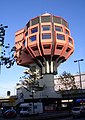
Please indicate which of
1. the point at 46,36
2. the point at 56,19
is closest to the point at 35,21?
the point at 56,19

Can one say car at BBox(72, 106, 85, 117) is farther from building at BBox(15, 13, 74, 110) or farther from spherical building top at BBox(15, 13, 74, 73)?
spherical building top at BBox(15, 13, 74, 73)

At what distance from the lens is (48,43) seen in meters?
112

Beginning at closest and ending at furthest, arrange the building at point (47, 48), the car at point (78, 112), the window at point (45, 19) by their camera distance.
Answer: the car at point (78, 112) → the building at point (47, 48) → the window at point (45, 19)

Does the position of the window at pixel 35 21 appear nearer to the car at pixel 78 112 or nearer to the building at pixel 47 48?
the building at pixel 47 48

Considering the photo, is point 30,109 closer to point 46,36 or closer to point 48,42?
point 48,42

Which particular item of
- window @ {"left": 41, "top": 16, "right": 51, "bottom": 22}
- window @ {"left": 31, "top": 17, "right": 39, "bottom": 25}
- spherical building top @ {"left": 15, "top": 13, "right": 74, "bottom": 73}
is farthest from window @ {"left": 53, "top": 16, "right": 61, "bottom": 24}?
window @ {"left": 31, "top": 17, "right": 39, "bottom": 25}

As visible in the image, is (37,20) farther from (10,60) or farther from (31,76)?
(10,60)

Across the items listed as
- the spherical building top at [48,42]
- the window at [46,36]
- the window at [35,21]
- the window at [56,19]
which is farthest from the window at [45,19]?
the window at [46,36]

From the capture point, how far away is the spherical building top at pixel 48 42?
112625 millimetres

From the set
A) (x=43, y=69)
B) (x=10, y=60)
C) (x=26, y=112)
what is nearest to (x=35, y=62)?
(x=43, y=69)

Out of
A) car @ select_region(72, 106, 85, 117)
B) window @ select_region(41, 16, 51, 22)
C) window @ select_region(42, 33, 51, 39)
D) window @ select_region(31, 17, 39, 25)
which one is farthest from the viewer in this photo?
window @ select_region(31, 17, 39, 25)

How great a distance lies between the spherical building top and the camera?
113m

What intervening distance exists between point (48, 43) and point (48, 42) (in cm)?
48

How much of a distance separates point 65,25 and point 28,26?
18.4 meters
